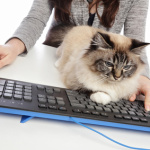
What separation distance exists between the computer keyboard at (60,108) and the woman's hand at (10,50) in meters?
0.34

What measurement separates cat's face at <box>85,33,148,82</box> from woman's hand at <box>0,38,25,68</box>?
485mm

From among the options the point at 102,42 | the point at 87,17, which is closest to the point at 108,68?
the point at 102,42

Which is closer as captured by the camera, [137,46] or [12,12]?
[137,46]

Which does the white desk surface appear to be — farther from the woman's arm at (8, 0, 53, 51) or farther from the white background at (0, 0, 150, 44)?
the white background at (0, 0, 150, 44)

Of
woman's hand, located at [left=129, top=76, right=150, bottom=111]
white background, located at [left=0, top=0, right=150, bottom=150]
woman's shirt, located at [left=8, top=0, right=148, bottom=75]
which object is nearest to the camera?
white background, located at [left=0, top=0, right=150, bottom=150]

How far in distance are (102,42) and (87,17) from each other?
901 mm

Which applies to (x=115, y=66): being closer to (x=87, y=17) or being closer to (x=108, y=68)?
(x=108, y=68)

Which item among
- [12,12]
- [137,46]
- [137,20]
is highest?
[137,46]

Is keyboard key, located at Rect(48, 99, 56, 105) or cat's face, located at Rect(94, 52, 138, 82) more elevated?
keyboard key, located at Rect(48, 99, 56, 105)

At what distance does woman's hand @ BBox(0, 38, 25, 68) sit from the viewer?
118 centimetres

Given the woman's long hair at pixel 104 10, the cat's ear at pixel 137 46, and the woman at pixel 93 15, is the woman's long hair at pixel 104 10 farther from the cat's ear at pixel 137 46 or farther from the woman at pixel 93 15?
the cat's ear at pixel 137 46

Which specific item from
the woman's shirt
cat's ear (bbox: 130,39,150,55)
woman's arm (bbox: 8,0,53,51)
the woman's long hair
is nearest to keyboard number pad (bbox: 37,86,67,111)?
cat's ear (bbox: 130,39,150,55)

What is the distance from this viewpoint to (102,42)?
119 centimetres

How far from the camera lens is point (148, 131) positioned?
0.84m
